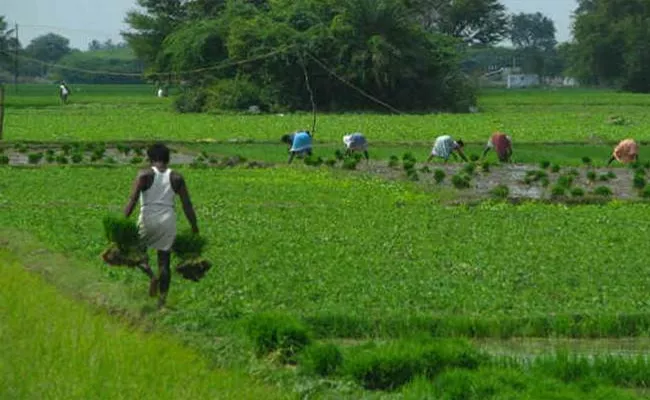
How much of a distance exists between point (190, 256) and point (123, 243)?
21.7 inches

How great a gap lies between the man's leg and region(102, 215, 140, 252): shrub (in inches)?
11.1

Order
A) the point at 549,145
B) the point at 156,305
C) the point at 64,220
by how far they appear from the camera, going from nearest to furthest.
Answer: the point at 156,305 < the point at 64,220 < the point at 549,145

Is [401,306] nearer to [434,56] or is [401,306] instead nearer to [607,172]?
[607,172]

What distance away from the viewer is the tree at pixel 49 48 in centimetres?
15012

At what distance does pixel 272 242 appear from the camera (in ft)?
52.1

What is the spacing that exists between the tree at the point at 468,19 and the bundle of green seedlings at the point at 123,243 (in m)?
67.3

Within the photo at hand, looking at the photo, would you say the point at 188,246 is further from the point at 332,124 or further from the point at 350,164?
the point at 332,124

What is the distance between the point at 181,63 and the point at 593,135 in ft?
79.0

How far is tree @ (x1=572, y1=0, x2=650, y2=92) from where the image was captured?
78.2 m

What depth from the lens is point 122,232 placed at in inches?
438

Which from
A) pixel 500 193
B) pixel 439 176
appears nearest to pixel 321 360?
pixel 500 193

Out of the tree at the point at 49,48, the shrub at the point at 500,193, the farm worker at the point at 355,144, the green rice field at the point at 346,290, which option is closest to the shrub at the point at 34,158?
the green rice field at the point at 346,290

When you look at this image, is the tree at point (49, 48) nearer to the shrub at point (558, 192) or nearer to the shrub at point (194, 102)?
the shrub at point (194, 102)

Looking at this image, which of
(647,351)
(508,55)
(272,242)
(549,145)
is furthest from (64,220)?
(508,55)
